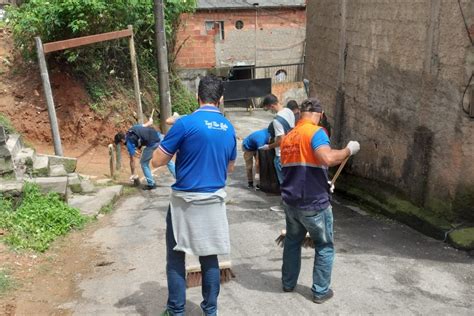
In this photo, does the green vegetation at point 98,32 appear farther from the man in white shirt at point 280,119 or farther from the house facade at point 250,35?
the man in white shirt at point 280,119

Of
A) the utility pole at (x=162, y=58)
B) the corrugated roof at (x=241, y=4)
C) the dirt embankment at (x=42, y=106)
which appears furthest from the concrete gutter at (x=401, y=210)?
the corrugated roof at (x=241, y=4)

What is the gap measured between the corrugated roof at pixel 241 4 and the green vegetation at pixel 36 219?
1804 cm

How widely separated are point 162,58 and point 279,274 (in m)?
10.0

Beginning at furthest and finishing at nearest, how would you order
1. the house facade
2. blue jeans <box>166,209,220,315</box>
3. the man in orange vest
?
the house facade, the man in orange vest, blue jeans <box>166,209,220,315</box>

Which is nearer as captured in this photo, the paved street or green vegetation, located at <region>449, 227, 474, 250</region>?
the paved street

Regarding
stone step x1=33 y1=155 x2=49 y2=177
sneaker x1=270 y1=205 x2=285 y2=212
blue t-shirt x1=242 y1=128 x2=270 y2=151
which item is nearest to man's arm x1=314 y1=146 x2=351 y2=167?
sneaker x1=270 y1=205 x2=285 y2=212

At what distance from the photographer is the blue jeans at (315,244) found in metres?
4.27

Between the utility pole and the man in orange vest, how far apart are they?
9680 mm

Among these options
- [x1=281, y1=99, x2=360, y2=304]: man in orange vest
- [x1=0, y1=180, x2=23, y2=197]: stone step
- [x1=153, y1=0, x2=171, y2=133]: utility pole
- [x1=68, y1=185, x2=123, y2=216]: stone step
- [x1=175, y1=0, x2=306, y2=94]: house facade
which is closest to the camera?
[x1=281, y1=99, x2=360, y2=304]: man in orange vest

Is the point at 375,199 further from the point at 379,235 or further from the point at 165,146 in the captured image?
the point at 165,146

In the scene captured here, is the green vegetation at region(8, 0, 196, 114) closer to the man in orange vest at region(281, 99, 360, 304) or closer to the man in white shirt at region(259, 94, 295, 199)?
the man in white shirt at region(259, 94, 295, 199)

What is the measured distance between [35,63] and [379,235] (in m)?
10.7

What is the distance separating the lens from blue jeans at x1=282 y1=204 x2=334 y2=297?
4.27 metres

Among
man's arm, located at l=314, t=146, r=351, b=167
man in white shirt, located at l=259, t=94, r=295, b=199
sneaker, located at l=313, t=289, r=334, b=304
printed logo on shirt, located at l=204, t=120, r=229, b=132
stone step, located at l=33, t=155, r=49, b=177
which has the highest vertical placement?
printed logo on shirt, located at l=204, t=120, r=229, b=132
